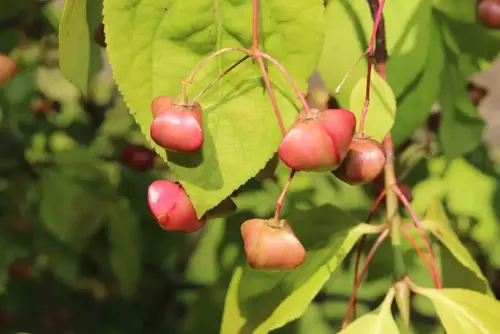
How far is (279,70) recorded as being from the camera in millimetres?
443

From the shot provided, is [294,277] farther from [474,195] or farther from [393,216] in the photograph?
[474,195]

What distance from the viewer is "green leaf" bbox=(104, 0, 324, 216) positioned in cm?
41

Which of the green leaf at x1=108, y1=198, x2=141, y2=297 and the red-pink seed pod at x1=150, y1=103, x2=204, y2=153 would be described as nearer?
the red-pink seed pod at x1=150, y1=103, x2=204, y2=153

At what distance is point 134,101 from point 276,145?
0.08 meters

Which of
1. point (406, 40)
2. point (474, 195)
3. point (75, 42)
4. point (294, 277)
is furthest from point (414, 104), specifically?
point (474, 195)

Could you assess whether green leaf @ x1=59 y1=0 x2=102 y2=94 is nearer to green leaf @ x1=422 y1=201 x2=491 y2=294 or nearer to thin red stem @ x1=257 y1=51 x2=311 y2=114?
thin red stem @ x1=257 y1=51 x2=311 y2=114

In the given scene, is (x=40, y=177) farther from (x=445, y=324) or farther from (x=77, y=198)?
(x=445, y=324)

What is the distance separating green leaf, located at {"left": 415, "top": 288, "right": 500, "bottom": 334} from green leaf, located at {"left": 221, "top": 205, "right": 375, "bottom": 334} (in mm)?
66

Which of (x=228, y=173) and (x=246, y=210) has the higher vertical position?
(x=228, y=173)

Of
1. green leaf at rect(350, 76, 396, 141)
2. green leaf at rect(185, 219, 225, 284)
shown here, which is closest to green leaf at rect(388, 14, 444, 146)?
green leaf at rect(350, 76, 396, 141)

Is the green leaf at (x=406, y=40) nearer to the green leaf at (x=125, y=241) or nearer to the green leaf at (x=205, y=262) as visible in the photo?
the green leaf at (x=125, y=241)

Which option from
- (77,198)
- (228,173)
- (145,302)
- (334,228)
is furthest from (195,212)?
(145,302)

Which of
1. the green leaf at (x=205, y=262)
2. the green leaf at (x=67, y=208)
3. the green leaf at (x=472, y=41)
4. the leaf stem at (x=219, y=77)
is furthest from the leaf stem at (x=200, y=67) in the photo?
the green leaf at (x=205, y=262)

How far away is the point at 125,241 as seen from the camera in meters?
1.11
